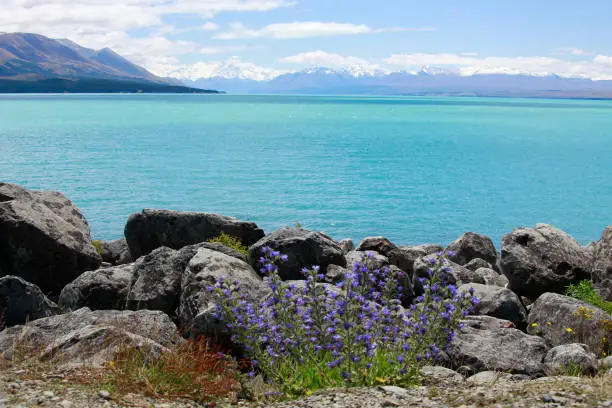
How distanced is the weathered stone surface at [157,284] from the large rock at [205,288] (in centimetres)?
47

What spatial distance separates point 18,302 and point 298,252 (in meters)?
5.18

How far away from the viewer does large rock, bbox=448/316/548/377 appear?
921 cm

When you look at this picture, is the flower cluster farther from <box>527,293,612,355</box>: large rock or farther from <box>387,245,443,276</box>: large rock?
<box>387,245,443,276</box>: large rock

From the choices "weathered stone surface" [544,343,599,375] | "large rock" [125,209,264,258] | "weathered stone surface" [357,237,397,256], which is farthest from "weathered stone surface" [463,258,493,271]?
"weathered stone surface" [544,343,599,375]

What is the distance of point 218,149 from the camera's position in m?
65.9

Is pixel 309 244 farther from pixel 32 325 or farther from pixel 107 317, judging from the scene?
pixel 32 325

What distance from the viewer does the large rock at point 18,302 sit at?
35.4 ft

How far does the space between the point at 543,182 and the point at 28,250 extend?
4359cm

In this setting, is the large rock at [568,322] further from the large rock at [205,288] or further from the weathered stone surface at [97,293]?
the weathered stone surface at [97,293]

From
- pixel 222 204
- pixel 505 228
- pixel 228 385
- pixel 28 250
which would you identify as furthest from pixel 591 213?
pixel 228 385

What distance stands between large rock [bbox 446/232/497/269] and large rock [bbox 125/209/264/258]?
Result: 20.5ft

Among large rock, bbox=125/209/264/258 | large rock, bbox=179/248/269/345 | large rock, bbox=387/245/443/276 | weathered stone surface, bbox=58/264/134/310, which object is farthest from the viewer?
large rock, bbox=387/245/443/276

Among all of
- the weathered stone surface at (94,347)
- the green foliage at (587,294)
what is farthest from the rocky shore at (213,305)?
the green foliage at (587,294)

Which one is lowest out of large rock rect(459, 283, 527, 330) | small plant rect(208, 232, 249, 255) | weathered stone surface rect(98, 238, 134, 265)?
weathered stone surface rect(98, 238, 134, 265)
